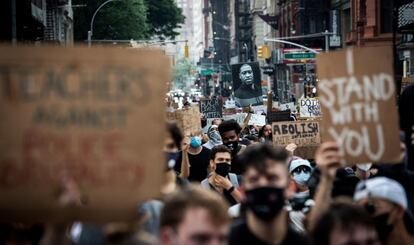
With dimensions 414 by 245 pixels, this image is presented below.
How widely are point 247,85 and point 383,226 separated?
67.1 ft

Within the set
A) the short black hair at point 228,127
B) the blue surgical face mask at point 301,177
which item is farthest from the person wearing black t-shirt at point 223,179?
the short black hair at point 228,127

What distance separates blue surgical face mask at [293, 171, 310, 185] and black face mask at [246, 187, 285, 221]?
12.1ft

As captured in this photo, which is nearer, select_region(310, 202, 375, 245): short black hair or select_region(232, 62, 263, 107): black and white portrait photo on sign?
select_region(310, 202, 375, 245): short black hair

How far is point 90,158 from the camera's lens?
499 centimetres

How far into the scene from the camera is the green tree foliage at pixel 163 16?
8306 cm

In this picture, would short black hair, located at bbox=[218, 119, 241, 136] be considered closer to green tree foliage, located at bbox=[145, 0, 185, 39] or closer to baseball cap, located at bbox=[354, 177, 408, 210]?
baseball cap, located at bbox=[354, 177, 408, 210]

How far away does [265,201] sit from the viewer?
5.09 m

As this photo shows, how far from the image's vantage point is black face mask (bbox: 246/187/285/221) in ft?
16.7

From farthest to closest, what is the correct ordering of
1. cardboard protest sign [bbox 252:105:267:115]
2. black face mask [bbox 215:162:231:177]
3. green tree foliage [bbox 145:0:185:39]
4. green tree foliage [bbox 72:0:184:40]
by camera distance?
green tree foliage [bbox 145:0:185:39] < green tree foliage [bbox 72:0:184:40] < cardboard protest sign [bbox 252:105:267:115] < black face mask [bbox 215:162:231:177]

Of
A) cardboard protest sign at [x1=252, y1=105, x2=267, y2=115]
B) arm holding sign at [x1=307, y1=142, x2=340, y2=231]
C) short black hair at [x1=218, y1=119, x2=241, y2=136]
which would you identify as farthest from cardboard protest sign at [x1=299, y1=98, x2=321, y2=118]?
arm holding sign at [x1=307, y1=142, x2=340, y2=231]

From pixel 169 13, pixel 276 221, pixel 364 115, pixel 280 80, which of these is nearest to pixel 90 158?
pixel 276 221

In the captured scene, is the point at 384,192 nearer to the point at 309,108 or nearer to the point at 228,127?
the point at 228,127

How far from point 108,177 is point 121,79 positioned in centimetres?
45

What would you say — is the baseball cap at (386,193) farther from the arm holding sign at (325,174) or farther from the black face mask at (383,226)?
the arm holding sign at (325,174)
